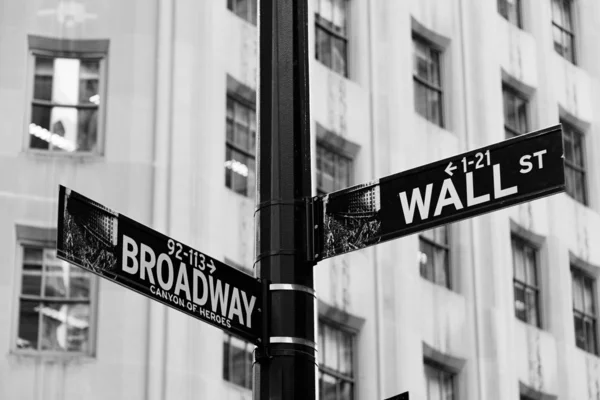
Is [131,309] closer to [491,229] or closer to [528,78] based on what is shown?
[491,229]

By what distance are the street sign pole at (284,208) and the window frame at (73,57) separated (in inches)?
507

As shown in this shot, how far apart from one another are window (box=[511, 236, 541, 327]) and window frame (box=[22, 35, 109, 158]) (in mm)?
10810

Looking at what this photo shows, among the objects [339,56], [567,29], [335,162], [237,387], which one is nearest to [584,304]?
[567,29]

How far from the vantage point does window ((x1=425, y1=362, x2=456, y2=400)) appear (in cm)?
2514

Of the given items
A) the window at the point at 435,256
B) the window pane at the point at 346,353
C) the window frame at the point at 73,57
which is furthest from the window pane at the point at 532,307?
the window frame at the point at 73,57

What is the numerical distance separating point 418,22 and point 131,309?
1046 cm

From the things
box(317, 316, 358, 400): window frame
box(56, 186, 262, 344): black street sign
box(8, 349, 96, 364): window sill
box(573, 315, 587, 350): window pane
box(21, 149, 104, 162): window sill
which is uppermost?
box(21, 149, 104, 162): window sill

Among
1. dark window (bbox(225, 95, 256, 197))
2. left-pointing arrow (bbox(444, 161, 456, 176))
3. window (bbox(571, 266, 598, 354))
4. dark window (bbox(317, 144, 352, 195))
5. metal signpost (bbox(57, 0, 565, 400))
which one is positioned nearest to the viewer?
metal signpost (bbox(57, 0, 565, 400))

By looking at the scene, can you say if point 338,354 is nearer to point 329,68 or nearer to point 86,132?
point 329,68

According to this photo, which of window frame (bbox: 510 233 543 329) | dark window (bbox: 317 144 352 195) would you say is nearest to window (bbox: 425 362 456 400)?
window frame (bbox: 510 233 543 329)

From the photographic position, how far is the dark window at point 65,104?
67.9 feet

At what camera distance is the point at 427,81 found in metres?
27.4

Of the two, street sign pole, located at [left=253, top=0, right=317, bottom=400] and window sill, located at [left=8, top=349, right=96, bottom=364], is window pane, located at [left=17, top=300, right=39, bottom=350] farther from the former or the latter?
street sign pole, located at [left=253, top=0, right=317, bottom=400]

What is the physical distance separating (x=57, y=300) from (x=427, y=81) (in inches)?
423
